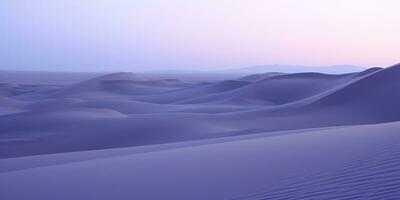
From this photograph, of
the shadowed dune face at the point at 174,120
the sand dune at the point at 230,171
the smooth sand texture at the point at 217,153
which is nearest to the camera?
the sand dune at the point at 230,171

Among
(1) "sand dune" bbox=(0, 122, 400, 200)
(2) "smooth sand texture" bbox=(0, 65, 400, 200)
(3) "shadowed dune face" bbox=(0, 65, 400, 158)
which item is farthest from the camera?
(3) "shadowed dune face" bbox=(0, 65, 400, 158)

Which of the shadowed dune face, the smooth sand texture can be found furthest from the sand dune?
the shadowed dune face

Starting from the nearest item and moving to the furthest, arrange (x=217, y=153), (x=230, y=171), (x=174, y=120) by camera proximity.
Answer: (x=230, y=171)
(x=217, y=153)
(x=174, y=120)

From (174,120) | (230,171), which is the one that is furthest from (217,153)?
(174,120)

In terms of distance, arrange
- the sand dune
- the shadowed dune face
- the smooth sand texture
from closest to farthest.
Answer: the sand dune < the smooth sand texture < the shadowed dune face

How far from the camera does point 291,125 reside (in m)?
9.01

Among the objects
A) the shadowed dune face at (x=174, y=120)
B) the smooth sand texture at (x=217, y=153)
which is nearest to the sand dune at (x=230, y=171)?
the smooth sand texture at (x=217, y=153)

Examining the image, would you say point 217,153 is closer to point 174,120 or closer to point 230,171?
point 230,171

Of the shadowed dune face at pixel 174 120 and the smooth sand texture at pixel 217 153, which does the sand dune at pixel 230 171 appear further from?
the shadowed dune face at pixel 174 120

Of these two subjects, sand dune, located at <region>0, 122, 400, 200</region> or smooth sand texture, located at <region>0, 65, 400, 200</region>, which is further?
smooth sand texture, located at <region>0, 65, 400, 200</region>

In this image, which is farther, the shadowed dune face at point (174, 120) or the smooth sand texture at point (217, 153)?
the shadowed dune face at point (174, 120)

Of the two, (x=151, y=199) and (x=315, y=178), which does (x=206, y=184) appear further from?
(x=315, y=178)

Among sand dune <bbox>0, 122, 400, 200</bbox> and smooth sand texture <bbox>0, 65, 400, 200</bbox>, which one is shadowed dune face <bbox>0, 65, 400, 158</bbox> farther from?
sand dune <bbox>0, 122, 400, 200</bbox>

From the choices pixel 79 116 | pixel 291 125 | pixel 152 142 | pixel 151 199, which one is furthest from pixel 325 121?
→ pixel 151 199
